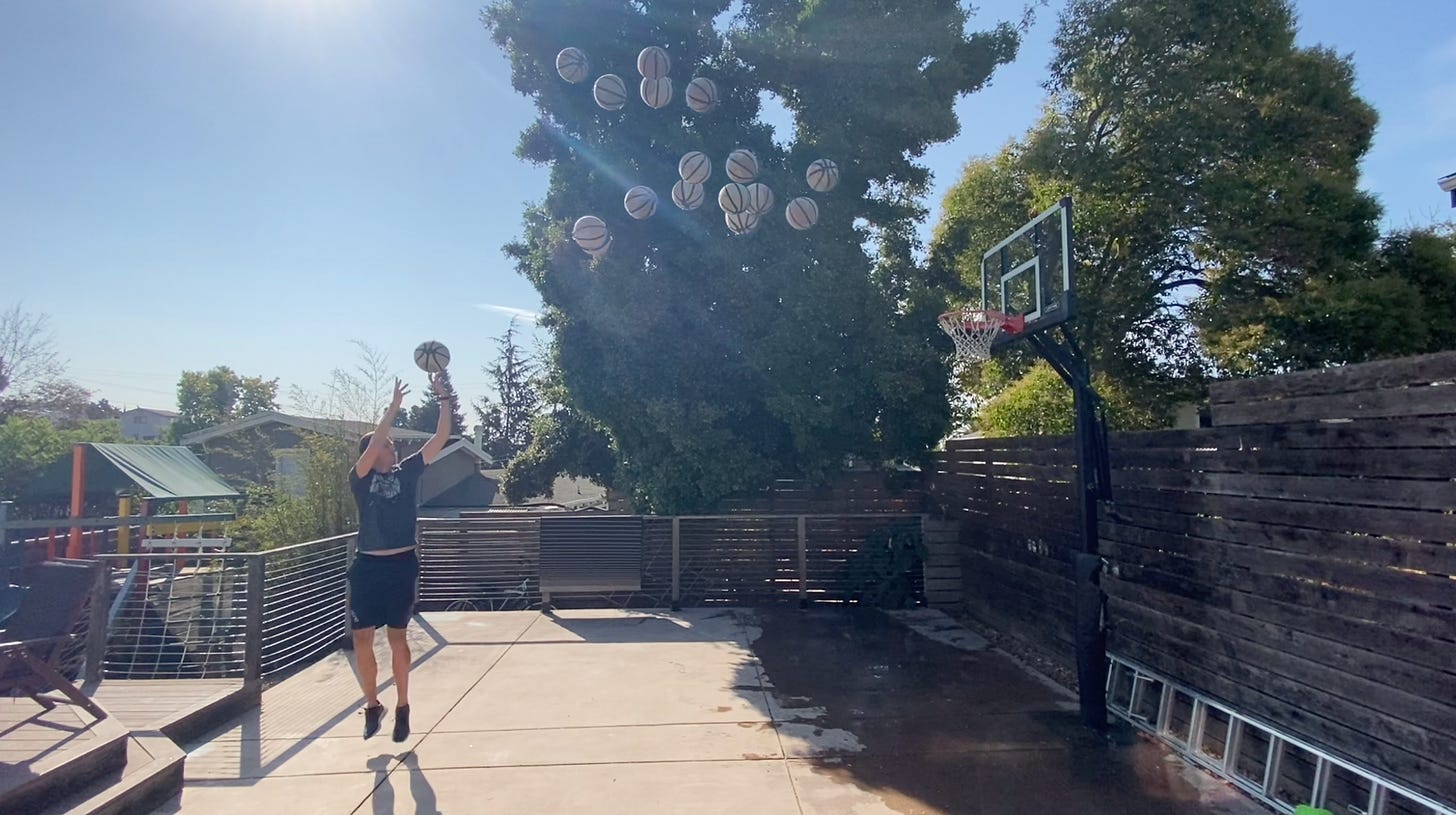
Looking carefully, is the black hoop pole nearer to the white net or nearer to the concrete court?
the concrete court

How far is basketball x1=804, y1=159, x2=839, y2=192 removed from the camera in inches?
355

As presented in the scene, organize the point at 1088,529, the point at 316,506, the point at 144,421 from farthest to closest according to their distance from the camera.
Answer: the point at 144,421, the point at 316,506, the point at 1088,529

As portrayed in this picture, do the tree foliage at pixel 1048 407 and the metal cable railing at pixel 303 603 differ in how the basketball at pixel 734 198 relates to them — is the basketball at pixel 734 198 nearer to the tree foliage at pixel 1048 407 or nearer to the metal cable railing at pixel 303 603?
the tree foliage at pixel 1048 407

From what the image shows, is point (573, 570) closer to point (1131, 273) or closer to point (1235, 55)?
point (1131, 273)

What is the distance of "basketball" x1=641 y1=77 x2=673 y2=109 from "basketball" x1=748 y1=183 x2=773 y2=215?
55.0 inches

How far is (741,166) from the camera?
8672mm

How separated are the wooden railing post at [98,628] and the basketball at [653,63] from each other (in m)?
6.50

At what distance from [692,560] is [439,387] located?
4576mm

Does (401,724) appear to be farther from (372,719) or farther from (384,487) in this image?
(384,487)

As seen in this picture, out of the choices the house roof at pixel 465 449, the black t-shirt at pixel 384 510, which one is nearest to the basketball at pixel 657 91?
the black t-shirt at pixel 384 510

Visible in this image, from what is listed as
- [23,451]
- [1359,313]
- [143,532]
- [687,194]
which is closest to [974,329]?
[687,194]

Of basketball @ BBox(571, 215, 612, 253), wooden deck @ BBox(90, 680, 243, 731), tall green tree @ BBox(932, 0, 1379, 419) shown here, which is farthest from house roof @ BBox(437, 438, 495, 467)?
tall green tree @ BBox(932, 0, 1379, 419)

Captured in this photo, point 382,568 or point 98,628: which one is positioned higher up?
point 382,568

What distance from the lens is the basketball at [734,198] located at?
835 centimetres
